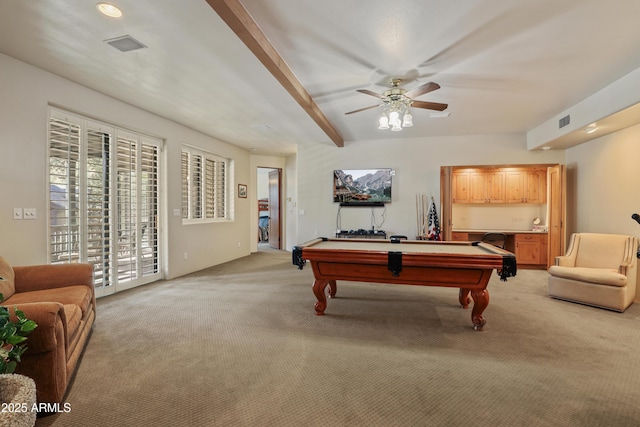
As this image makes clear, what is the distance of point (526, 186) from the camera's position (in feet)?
19.7

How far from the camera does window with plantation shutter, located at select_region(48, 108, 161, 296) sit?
339cm

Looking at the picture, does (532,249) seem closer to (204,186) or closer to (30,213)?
(204,186)

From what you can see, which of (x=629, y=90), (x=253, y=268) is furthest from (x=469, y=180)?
(x=253, y=268)

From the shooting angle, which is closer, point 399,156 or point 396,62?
point 396,62

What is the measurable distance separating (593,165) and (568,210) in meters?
1.02

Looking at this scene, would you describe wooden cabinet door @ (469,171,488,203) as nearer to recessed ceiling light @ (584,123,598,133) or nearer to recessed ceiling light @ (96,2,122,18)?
recessed ceiling light @ (584,123,598,133)

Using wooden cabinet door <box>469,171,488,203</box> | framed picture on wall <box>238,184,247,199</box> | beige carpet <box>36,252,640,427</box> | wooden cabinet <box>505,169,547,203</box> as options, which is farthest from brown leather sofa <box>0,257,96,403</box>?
wooden cabinet <box>505,169,547,203</box>

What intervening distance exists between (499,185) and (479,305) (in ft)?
13.8

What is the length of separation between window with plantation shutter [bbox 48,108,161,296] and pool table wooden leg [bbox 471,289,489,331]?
175 inches

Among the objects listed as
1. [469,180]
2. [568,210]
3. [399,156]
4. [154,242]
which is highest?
[399,156]

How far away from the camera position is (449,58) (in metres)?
2.93

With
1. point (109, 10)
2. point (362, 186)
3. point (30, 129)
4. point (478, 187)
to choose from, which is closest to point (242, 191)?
point (362, 186)

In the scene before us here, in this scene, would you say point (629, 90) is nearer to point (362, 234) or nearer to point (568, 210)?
point (568, 210)

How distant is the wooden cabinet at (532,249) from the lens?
5.67 m
